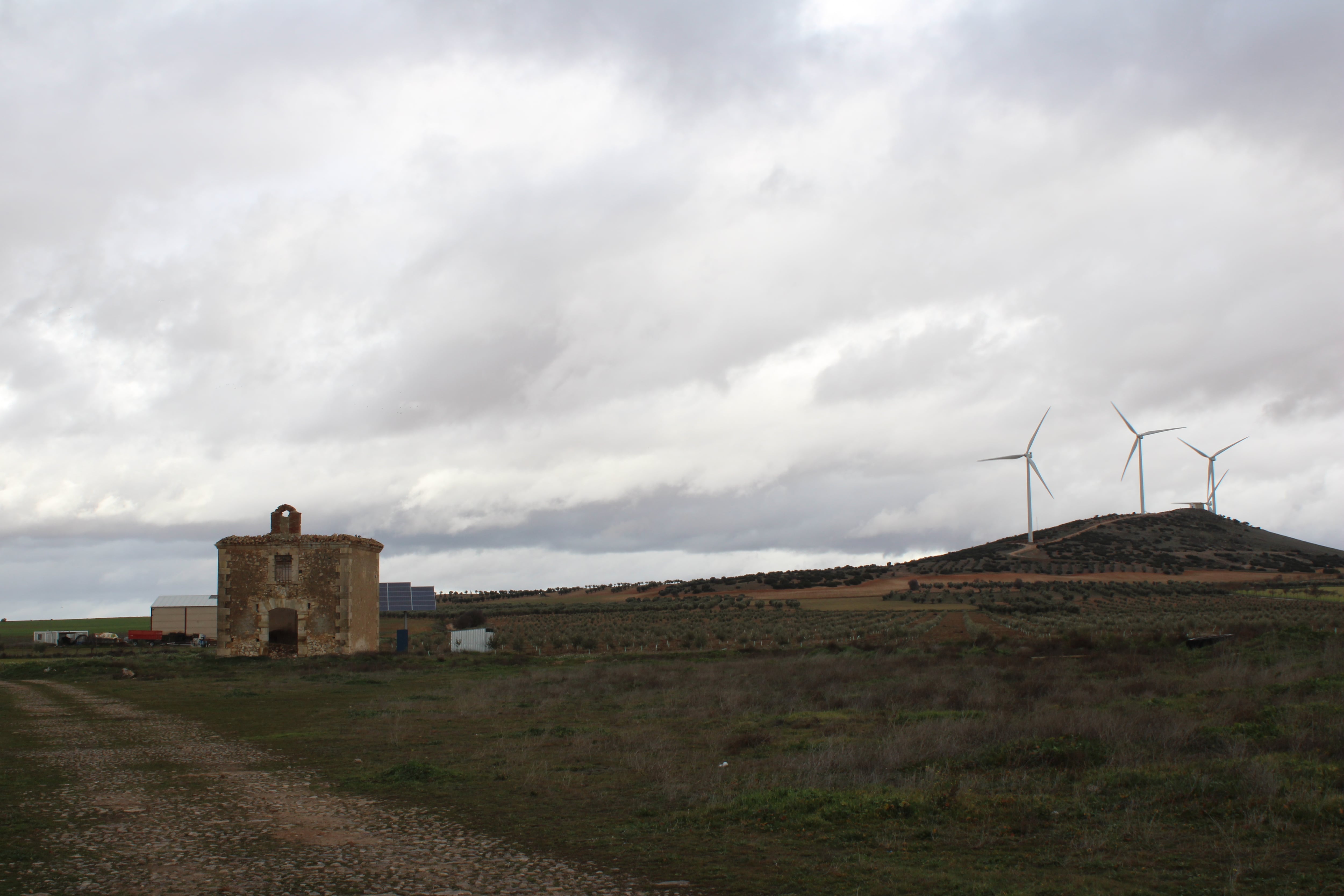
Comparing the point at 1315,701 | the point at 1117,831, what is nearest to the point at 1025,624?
the point at 1315,701

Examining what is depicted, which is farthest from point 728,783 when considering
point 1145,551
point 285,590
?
point 1145,551

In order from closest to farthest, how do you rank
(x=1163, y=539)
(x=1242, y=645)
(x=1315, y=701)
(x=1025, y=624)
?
(x=1315, y=701)
(x=1242, y=645)
(x=1025, y=624)
(x=1163, y=539)

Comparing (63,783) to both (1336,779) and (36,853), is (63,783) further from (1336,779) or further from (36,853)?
(1336,779)

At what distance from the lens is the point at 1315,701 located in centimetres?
1609

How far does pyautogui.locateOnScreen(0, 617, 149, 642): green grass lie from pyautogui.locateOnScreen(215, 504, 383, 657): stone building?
39.3 m

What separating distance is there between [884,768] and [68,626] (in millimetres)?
135930

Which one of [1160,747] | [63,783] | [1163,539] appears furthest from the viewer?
[1163,539]

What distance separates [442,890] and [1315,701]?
15.7 meters

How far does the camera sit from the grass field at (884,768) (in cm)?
797

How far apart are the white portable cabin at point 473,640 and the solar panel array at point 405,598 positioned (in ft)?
170

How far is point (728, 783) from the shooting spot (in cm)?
1154

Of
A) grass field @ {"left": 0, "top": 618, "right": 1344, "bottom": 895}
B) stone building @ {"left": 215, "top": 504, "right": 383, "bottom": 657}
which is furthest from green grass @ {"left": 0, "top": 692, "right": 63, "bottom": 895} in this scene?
stone building @ {"left": 215, "top": 504, "right": 383, "bottom": 657}

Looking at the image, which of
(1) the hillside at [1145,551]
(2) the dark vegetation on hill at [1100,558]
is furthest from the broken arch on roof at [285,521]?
(1) the hillside at [1145,551]

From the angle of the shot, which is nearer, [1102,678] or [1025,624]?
[1102,678]
